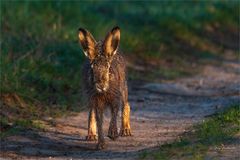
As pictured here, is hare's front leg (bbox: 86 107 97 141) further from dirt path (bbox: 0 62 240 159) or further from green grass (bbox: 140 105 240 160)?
green grass (bbox: 140 105 240 160)

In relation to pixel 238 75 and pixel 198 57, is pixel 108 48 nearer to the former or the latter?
pixel 238 75

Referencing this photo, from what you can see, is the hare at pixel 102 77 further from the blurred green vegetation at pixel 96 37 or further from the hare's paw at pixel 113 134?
the blurred green vegetation at pixel 96 37

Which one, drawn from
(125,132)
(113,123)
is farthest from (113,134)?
(125,132)

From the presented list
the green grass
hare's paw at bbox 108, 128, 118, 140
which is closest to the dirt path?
hare's paw at bbox 108, 128, 118, 140

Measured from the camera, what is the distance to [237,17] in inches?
1062

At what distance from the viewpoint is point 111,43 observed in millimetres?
A: 9297

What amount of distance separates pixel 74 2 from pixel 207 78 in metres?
3.45

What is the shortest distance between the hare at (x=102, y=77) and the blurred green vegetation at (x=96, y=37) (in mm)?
2467

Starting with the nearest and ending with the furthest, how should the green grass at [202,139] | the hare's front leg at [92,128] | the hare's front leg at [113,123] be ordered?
the green grass at [202,139], the hare's front leg at [113,123], the hare's front leg at [92,128]

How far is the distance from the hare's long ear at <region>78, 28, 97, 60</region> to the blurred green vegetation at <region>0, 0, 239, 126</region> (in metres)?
2.66

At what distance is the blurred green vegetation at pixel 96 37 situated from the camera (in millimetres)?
12789

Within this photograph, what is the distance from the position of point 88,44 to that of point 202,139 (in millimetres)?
1566

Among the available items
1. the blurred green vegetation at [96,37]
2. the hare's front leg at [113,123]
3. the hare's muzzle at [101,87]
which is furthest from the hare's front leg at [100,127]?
the blurred green vegetation at [96,37]

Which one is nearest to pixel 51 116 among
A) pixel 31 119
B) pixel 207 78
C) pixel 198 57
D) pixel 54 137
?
pixel 31 119
